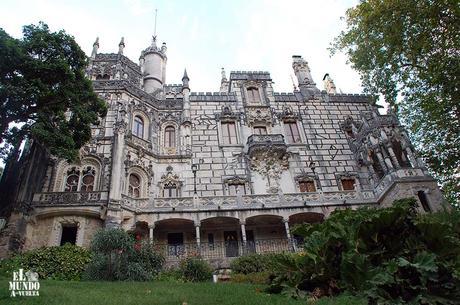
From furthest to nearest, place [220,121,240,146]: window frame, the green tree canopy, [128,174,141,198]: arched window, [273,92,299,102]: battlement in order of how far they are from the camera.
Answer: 1. [273,92,299,102]: battlement
2. [220,121,240,146]: window frame
3. [128,174,141,198]: arched window
4. the green tree canopy

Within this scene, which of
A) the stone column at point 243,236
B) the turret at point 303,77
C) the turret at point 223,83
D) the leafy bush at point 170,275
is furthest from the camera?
the turret at point 223,83

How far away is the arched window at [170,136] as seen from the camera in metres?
26.8

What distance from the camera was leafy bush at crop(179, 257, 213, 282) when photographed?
16.4 m

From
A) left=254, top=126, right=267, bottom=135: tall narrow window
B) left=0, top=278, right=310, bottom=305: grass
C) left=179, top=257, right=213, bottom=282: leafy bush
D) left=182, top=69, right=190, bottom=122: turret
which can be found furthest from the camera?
left=254, top=126, right=267, bottom=135: tall narrow window

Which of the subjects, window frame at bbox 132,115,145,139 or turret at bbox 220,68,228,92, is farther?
turret at bbox 220,68,228,92

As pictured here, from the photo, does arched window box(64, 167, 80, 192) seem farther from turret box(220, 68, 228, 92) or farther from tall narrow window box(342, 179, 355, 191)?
turret box(220, 68, 228, 92)

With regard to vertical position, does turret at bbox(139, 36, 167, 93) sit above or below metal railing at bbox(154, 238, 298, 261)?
above

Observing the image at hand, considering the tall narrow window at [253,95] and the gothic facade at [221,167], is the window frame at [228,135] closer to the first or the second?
the gothic facade at [221,167]

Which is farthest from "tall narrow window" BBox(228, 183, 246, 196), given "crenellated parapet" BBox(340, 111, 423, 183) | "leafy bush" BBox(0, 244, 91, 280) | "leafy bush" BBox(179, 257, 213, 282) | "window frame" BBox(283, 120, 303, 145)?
"leafy bush" BBox(0, 244, 91, 280)

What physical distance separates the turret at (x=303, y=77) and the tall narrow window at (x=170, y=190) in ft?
46.5

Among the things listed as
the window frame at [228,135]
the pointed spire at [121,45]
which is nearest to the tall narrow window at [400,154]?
the window frame at [228,135]

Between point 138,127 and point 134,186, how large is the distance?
501 cm

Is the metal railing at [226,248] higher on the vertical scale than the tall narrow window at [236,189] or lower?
lower

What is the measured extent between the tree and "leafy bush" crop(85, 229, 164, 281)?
1425cm
